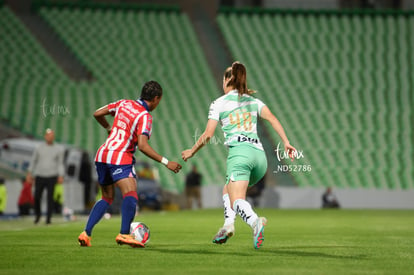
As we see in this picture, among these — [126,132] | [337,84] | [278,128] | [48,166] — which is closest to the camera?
[278,128]

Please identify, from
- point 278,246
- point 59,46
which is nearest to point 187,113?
point 59,46

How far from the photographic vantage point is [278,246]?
32.8 feet

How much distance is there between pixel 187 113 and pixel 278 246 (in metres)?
23.3

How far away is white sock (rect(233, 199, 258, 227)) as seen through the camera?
8664 mm

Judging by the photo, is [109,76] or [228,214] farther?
[109,76]

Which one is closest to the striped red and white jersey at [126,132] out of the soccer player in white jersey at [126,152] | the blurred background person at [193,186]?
the soccer player in white jersey at [126,152]

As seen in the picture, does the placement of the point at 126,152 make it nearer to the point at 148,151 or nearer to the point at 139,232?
the point at 148,151

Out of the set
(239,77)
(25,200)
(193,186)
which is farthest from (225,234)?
(193,186)

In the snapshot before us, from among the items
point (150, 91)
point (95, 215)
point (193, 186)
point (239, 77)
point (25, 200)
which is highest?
point (193, 186)

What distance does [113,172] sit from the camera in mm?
9320

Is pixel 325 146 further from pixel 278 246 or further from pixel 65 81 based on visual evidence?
pixel 278 246

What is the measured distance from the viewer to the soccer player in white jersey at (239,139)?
29.0ft

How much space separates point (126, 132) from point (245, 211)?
5.93 ft

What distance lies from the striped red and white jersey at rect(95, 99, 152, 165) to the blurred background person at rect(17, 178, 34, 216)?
12733mm
